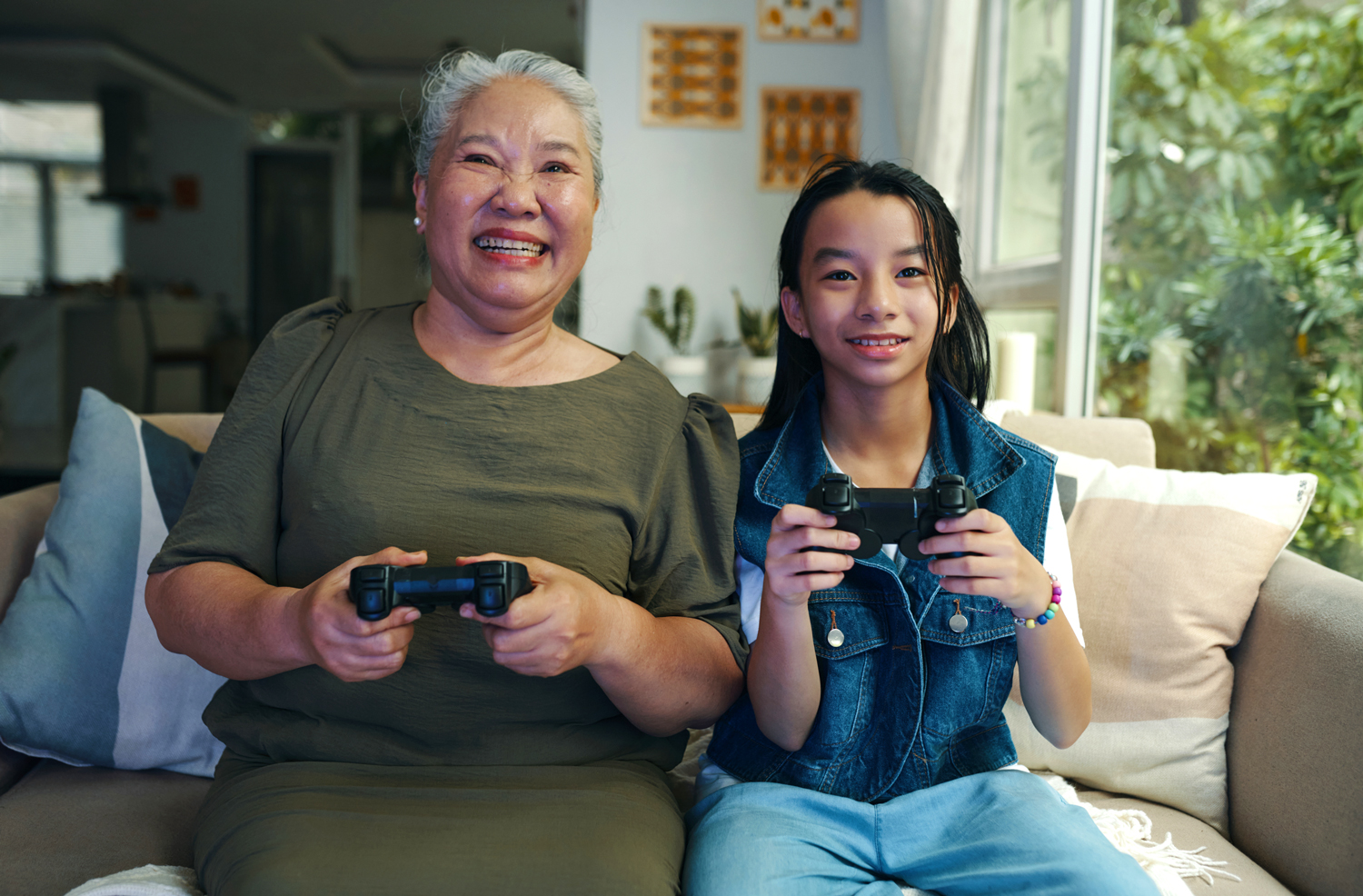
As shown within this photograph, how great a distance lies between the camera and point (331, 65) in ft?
23.9

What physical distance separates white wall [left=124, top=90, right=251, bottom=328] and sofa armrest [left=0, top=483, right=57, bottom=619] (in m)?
7.72

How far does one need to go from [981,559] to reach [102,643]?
1.19 metres

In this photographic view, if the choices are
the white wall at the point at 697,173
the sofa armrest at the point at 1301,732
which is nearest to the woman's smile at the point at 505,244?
the sofa armrest at the point at 1301,732

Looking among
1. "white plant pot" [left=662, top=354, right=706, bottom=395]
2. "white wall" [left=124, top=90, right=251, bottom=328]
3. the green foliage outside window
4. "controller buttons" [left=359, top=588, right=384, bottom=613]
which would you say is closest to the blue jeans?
"controller buttons" [left=359, top=588, right=384, bottom=613]

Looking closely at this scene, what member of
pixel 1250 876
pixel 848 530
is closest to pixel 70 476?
pixel 848 530

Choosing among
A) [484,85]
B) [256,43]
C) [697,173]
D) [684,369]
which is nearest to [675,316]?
[684,369]

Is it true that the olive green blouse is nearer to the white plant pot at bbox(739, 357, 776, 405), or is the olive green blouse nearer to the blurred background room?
the blurred background room

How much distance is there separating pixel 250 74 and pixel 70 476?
287 inches

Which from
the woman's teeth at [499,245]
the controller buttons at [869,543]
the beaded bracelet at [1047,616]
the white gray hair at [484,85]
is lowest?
the beaded bracelet at [1047,616]

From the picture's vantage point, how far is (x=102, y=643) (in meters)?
1.33

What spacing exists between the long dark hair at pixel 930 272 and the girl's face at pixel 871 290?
2cm

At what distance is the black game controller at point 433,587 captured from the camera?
79cm

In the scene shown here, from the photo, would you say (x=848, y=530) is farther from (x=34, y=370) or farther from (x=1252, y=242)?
(x=34, y=370)

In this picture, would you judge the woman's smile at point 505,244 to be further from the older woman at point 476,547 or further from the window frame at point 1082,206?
the window frame at point 1082,206
